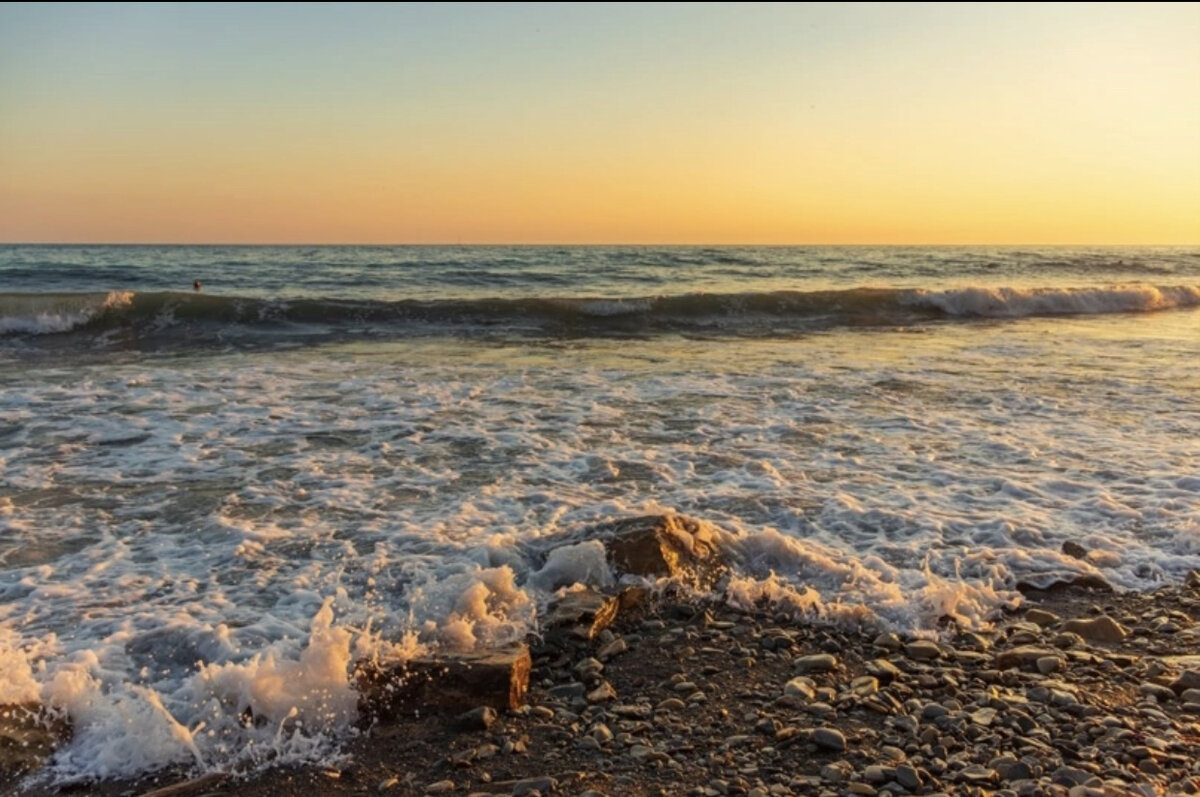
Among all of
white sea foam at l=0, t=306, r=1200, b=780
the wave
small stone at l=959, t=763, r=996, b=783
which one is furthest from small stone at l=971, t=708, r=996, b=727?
the wave

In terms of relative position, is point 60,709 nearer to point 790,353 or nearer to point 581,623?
point 581,623

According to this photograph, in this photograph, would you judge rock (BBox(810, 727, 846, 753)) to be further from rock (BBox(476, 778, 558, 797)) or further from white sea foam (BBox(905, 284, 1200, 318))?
white sea foam (BBox(905, 284, 1200, 318))

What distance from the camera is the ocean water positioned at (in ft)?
12.5

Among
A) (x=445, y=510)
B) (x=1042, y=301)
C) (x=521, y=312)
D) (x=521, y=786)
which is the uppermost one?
(x=1042, y=301)

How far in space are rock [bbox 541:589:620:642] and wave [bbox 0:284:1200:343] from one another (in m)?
12.8

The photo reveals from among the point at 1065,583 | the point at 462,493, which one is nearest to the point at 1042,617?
the point at 1065,583

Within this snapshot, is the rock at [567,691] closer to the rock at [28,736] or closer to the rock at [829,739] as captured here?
the rock at [829,739]

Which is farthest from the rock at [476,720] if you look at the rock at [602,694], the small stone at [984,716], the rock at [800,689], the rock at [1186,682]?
the rock at [1186,682]

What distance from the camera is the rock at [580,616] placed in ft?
13.8

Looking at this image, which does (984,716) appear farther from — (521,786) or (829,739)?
(521,786)

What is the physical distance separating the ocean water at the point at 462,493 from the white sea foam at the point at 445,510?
0.02 m

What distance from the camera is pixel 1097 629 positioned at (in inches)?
171

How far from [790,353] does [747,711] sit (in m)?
11.1

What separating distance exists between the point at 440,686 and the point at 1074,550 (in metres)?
4.04
